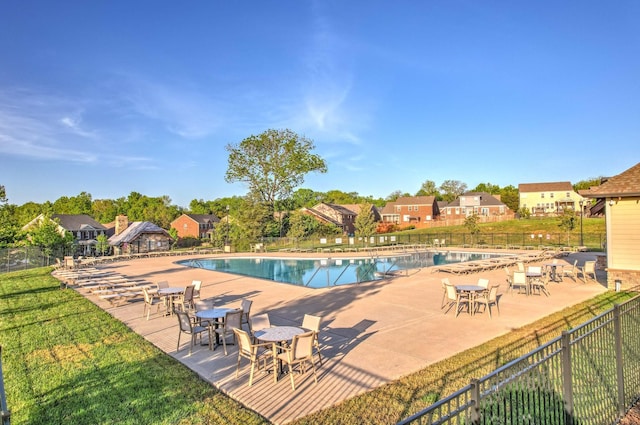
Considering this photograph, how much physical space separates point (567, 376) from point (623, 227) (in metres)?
11.8

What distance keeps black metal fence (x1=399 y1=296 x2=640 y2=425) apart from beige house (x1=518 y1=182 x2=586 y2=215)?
62781 millimetres

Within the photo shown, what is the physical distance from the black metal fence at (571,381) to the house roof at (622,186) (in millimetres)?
8711

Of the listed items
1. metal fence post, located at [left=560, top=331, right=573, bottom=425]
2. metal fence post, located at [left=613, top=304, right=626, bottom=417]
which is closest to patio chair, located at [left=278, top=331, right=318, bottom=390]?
metal fence post, located at [left=560, top=331, right=573, bottom=425]

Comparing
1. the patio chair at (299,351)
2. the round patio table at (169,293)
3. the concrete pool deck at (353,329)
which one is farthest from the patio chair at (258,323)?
the round patio table at (169,293)

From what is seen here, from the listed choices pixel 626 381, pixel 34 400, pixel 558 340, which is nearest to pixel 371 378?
pixel 558 340

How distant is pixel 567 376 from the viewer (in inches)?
155

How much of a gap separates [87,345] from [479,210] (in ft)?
211

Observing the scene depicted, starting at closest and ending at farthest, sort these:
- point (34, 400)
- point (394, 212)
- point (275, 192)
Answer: point (34, 400) < point (275, 192) < point (394, 212)

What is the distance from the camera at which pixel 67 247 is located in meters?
35.0

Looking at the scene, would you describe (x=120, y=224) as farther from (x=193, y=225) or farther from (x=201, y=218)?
(x=201, y=218)

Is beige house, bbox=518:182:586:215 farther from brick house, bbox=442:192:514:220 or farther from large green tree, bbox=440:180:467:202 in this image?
large green tree, bbox=440:180:467:202

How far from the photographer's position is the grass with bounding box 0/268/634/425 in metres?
5.07

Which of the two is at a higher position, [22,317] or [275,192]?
[275,192]

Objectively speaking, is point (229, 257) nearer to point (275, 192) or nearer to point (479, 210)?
point (275, 192)
